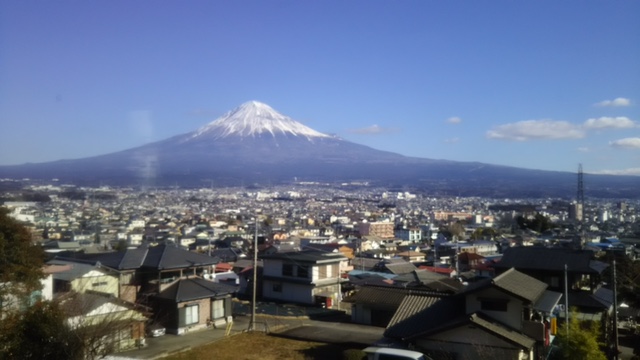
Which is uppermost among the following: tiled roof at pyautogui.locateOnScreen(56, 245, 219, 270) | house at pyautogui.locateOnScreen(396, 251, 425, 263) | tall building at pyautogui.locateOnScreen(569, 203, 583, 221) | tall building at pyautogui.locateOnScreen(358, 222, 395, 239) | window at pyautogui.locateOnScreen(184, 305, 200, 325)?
tiled roof at pyautogui.locateOnScreen(56, 245, 219, 270)

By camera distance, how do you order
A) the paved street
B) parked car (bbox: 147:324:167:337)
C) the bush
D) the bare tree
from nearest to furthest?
the bare tree, the bush, the paved street, parked car (bbox: 147:324:167:337)

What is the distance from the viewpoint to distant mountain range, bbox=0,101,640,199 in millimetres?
98812

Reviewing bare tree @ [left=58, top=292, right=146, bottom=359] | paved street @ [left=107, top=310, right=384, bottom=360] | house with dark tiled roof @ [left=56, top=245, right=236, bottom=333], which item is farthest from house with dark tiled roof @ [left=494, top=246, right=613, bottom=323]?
bare tree @ [left=58, top=292, right=146, bottom=359]

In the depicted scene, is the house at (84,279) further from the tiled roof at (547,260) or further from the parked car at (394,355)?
the tiled roof at (547,260)

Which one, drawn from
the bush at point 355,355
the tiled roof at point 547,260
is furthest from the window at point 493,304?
the tiled roof at point 547,260

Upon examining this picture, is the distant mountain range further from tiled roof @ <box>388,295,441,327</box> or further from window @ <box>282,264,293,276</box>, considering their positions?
tiled roof @ <box>388,295,441,327</box>

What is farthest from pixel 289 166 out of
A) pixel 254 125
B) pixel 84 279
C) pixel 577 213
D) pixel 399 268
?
pixel 84 279

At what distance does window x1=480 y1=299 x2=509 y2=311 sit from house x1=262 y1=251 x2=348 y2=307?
717cm

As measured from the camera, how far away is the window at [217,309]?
40.2 feet

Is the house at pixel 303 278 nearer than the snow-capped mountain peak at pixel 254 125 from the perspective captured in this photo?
Yes

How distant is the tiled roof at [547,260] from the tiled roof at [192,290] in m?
6.88

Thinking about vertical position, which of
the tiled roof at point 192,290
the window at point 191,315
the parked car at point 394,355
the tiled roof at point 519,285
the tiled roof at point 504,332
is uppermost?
the tiled roof at point 519,285

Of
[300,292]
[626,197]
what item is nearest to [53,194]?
[300,292]

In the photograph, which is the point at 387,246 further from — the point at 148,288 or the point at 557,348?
the point at 557,348
